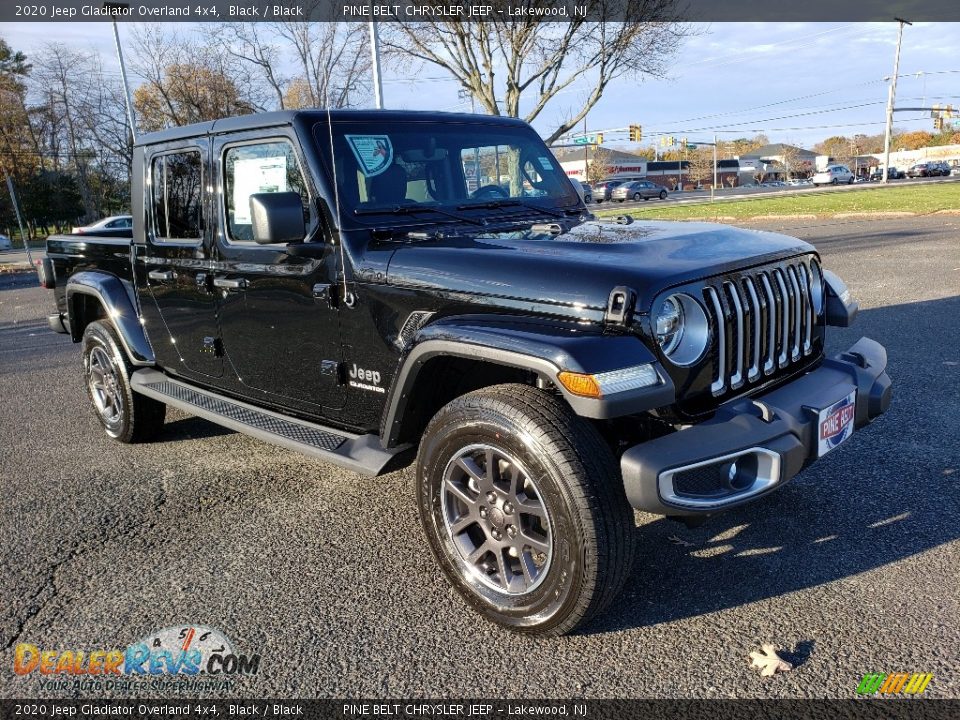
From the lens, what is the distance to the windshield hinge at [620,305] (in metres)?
2.41

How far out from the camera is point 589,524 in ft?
7.73

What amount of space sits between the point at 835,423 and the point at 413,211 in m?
2.03

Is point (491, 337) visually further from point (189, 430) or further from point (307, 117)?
point (189, 430)

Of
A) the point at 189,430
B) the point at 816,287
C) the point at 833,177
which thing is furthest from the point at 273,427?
the point at 833,177

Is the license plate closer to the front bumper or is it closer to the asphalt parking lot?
the front bumper

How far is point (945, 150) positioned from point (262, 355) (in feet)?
396

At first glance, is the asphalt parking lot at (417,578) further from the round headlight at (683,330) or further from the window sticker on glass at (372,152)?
the window sticker on glass at (372,152)

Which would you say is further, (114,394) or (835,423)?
(114,394)

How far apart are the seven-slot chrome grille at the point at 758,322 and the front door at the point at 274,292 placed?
64.9 inches

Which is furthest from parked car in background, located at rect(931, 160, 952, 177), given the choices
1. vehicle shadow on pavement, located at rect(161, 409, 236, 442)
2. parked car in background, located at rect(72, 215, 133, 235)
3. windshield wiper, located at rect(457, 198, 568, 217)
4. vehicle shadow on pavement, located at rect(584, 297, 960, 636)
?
vehicle shadow on pavement, located at rect(161, 409, 236, 442)

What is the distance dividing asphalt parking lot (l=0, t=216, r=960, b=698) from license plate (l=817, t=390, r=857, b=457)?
0.55 m

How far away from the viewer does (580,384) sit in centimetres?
232

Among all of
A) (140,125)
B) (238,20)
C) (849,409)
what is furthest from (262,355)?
(140,125)

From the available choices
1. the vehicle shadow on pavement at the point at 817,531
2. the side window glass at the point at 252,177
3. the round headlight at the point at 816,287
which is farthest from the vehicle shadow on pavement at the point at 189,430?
the round headlight at the point at 816,287
